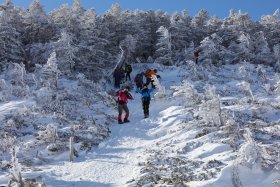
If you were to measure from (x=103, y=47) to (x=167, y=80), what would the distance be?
6.36 m

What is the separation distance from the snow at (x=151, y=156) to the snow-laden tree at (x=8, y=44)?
36.5 ft

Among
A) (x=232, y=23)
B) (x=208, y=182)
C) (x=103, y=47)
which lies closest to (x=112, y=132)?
(x=208, y=182)

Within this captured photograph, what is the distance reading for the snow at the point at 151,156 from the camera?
436 inches

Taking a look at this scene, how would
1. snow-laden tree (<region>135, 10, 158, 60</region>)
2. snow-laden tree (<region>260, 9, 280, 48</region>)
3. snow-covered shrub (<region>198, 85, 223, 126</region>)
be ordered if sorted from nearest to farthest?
snow-covered shrub (<region>198, 85, 223, 126</region>), snow-laden tree (<region>135, 10, 158, 60</region>), snow-laden tree (<region>260, 9, 280, 48</region>)

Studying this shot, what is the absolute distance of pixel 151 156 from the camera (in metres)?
14.0

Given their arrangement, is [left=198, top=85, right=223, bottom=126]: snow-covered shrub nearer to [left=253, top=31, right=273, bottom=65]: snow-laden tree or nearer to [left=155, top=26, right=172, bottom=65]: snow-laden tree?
[left=155, top=26, right=172, bottom=65]: snow-laden tree

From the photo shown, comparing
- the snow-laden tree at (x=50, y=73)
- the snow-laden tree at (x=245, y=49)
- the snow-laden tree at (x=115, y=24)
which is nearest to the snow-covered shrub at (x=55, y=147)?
the snow-laden tree at (x=50, y=73)

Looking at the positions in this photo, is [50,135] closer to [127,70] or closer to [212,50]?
[127,70]

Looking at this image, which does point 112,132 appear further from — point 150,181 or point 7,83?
point 7,83

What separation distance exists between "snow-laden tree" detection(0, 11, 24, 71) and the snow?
11.1 m

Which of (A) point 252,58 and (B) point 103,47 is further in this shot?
(A) point 252,58

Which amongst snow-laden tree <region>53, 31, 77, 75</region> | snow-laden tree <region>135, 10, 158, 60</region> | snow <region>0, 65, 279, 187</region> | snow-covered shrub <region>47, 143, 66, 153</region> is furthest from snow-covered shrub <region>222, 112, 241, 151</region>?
snow-laden tree <region>135, 10, 158, 60</region>

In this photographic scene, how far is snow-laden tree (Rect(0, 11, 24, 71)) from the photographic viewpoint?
3127cm

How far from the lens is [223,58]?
37781 millimetres
